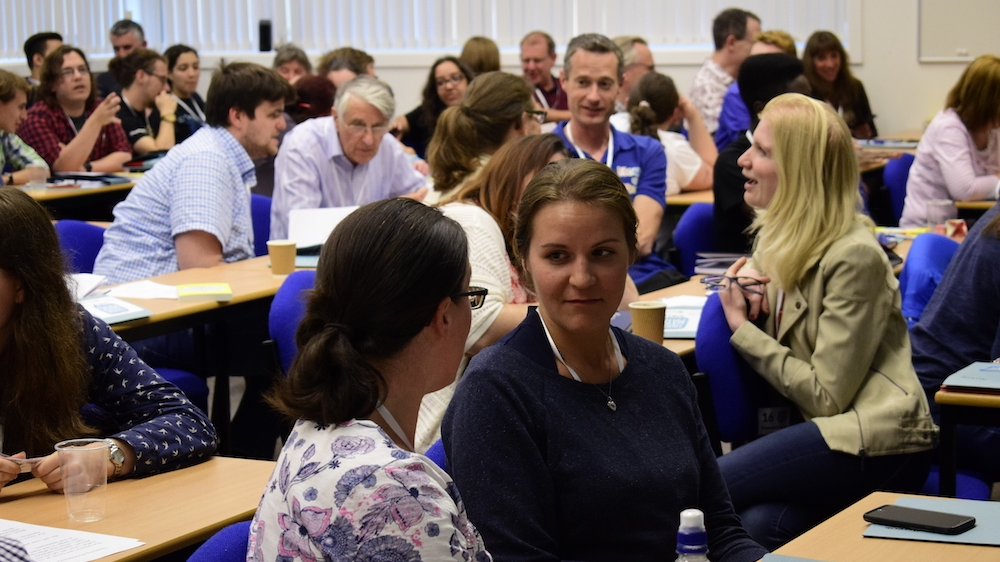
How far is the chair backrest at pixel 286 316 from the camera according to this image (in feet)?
10.4

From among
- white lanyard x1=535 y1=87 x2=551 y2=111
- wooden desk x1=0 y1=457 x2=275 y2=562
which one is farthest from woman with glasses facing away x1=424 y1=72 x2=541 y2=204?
white lanyard x1=535 y1=87 x2=551 y2=111

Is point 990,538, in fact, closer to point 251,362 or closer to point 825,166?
point 825,166

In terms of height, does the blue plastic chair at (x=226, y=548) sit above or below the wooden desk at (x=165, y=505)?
above

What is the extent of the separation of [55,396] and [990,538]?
168cm

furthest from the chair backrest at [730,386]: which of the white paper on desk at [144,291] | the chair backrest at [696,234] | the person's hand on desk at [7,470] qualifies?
the white paper on desk at [144,291]

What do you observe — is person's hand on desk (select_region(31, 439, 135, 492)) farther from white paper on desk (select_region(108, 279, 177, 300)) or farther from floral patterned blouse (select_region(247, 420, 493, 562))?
white paper on desk (select_region(108, 279, 177, 300))

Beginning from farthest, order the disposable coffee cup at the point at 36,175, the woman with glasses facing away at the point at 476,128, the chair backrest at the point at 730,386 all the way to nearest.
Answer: the disposable coffee cup at the point at 36,175, the woman with glasses facing away at the point at 476,128, the chair backrest at the point at 730,386

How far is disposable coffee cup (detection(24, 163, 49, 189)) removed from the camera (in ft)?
22.0

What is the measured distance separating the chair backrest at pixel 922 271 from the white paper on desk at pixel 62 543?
256cm

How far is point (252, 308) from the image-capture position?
12.8 ft

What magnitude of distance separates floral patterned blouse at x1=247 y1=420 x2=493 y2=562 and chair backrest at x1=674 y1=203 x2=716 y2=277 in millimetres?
3292

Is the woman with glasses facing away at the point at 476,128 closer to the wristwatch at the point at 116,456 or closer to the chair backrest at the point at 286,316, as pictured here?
the chair backrest at the point at 286,316

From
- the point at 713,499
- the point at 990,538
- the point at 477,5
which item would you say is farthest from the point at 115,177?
the point at 990,538

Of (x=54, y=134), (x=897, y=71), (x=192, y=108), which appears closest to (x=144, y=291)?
(x=54, y=134)
